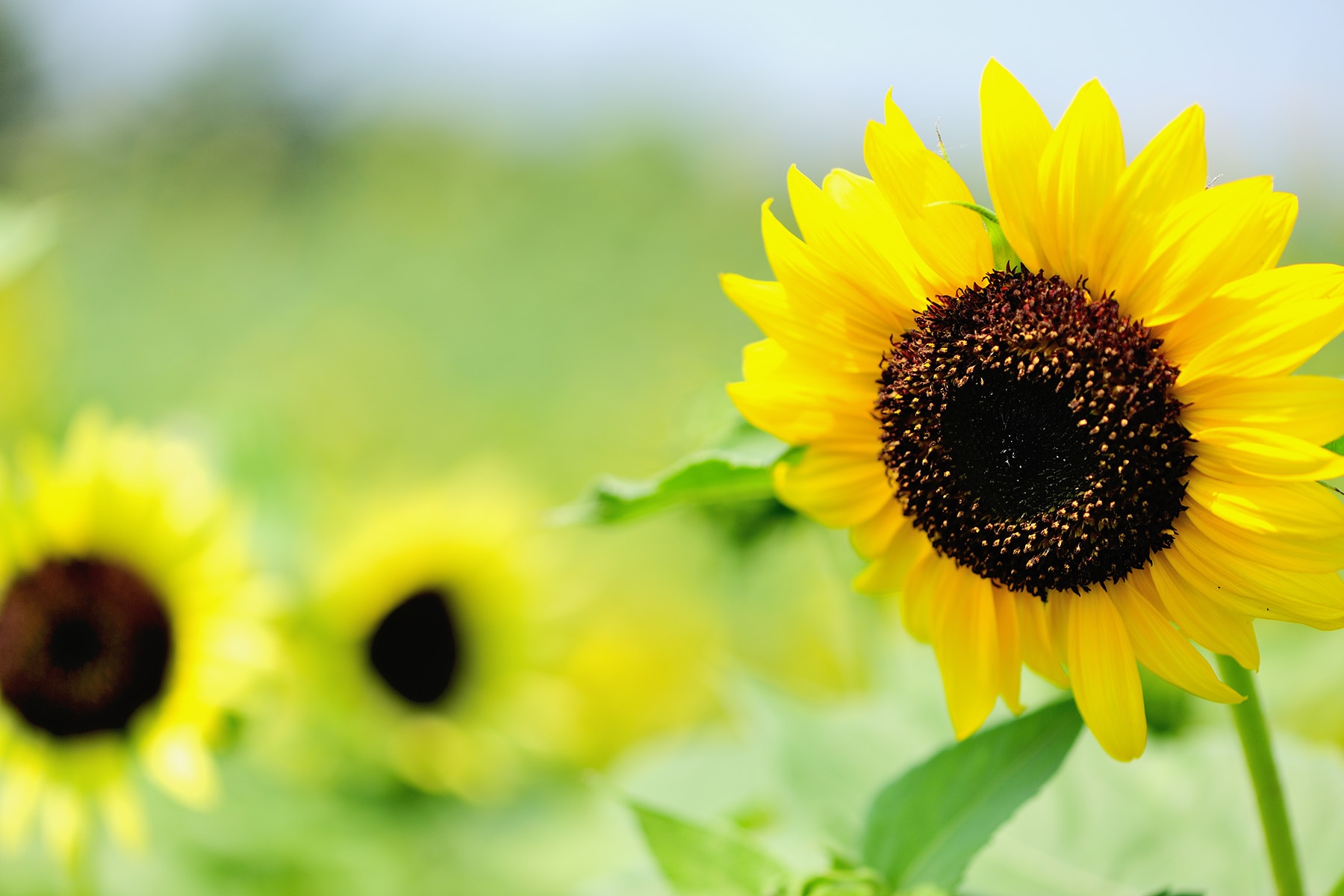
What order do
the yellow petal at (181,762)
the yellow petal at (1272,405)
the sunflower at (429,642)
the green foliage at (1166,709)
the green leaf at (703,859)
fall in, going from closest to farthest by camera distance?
the yellow petal at (1272,405) → the green leaf at (703,859) → the green foliage at (1166,709) → the yellow petal at (181,762) → the sunflower at (429,642)

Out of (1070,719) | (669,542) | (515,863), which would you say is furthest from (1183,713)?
(669,542)

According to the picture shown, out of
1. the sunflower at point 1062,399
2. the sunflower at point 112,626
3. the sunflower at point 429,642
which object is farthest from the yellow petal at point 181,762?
the sunflower at point 1062,399

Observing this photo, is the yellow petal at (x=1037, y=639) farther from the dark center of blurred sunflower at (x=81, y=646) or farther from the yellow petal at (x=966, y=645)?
the dark center of blurred sunflower at (x=81, y=646)

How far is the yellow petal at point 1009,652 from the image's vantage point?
45 centimetres

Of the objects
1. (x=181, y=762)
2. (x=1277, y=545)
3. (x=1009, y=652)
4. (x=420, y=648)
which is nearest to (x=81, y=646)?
→ (x=181, y=762)

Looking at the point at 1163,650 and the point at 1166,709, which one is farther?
the point at 1166,709

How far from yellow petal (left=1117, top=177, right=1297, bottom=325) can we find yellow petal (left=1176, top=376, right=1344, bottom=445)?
0.03m

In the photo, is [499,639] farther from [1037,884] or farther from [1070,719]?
[1070,719]

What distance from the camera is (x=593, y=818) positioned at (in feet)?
4.70

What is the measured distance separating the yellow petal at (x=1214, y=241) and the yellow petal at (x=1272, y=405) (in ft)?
0.11

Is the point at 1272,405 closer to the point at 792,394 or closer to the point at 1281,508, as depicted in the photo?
the point at 1281,508

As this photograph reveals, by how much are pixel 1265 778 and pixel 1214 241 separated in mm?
208

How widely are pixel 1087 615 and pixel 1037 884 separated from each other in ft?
0.74

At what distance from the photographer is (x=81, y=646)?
1067 mm
